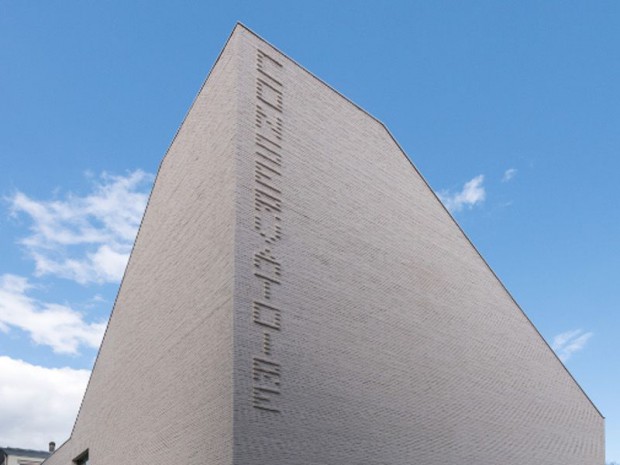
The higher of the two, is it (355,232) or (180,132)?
(180,132)

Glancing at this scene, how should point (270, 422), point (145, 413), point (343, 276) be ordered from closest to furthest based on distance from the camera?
point (270, 422)
point (343, 276)
point (145, 413)

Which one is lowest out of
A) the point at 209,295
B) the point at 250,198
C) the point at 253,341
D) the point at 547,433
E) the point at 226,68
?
the point at 547,433

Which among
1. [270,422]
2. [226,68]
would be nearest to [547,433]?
[270,422]

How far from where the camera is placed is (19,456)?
36562mm

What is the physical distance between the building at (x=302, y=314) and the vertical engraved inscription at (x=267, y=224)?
0.11 feet

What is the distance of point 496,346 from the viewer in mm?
17359

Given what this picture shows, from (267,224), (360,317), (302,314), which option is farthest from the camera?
(360,317)

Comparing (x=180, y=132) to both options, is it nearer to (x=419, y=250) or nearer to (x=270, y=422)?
(x=419, y=250)

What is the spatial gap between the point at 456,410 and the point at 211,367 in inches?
274

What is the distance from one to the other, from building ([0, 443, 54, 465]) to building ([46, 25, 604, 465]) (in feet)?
71.1

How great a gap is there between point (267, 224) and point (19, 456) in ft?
109

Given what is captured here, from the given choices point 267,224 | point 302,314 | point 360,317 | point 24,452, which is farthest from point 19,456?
point 267,224

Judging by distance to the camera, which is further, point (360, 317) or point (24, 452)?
point (24, 452)

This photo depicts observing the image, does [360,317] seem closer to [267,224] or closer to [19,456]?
[267,224]
